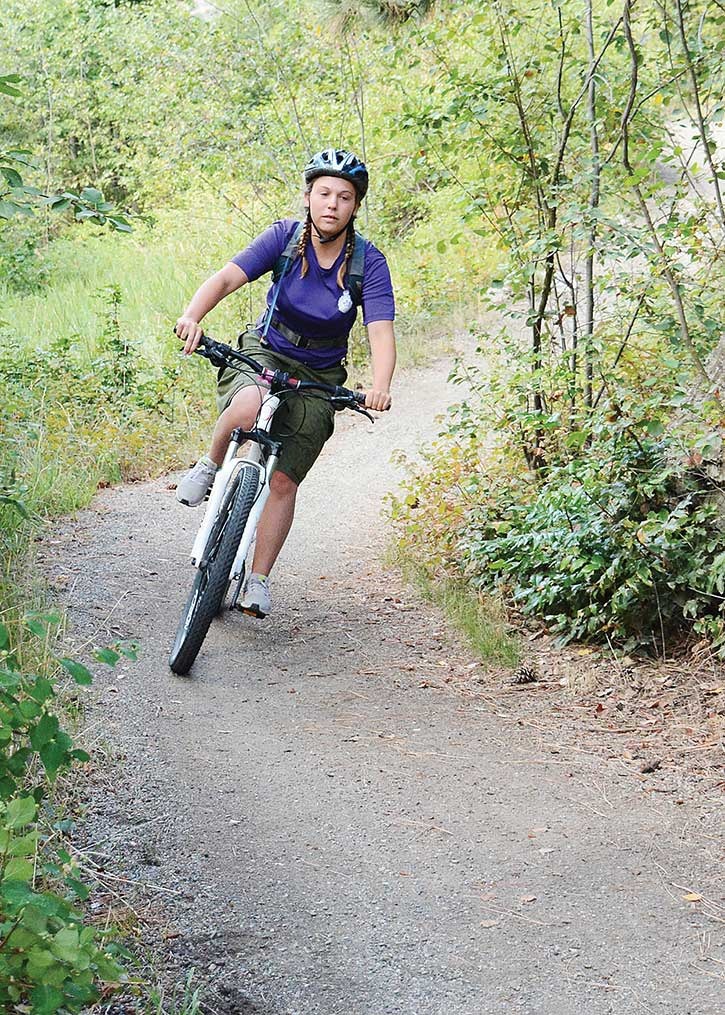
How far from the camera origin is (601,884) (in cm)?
332

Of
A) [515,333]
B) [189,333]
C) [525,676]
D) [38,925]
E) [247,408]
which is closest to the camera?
[38,925]

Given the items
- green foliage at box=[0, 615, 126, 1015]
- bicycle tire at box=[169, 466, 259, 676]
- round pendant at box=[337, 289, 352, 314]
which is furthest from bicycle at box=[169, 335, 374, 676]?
green foliage at box=[0, 615, 126, 1015]

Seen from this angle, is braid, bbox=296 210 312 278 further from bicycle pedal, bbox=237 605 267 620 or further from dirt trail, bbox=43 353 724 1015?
dirt trail, bbox=43 353 724 1015

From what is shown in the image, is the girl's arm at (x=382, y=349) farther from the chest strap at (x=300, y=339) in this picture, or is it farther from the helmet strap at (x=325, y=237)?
the helmet strap at (x=325, y=237)

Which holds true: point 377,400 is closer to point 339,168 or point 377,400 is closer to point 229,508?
point 229,508

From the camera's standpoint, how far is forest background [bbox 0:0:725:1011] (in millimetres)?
4934

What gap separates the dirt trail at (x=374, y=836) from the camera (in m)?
2.82

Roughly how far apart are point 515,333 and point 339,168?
6.74 meters

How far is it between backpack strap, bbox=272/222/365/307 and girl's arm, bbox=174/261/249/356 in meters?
0.18

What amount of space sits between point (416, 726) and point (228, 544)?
1.04 meters

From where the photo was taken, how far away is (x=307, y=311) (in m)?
4.96

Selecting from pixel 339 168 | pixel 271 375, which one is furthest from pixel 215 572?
pixel 339 168

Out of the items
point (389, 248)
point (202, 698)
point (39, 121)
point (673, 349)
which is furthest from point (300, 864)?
point (39, 121)

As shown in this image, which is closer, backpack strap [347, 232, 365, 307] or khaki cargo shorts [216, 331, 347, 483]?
backpack strap [347, 232, 365, 307]
